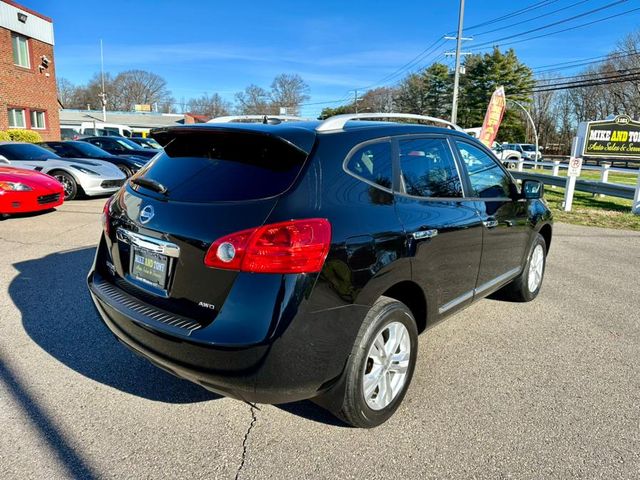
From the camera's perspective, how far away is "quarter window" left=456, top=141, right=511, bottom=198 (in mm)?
3674

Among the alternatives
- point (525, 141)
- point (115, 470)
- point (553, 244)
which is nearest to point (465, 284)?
point (115, 470)

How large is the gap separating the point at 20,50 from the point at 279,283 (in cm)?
2804

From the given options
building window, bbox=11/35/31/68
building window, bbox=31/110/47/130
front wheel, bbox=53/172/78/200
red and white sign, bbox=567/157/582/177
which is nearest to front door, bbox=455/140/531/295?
red and white sign, bbox=567/157/582/177

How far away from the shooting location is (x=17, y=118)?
77.2ft

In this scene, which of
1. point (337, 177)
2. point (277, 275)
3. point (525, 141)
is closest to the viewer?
point (277, 275)

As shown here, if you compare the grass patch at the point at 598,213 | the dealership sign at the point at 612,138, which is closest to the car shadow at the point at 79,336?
the grass patch at the point at 598,213

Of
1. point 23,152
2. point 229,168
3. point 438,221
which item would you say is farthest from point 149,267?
point 23,152

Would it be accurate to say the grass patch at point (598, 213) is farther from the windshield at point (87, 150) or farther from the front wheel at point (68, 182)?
the windshield at point (87, 150)

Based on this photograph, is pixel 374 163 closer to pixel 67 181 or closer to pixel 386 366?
pixel 386 366

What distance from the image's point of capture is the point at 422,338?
154 inches

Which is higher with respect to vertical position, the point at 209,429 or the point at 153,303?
the point at 153,303

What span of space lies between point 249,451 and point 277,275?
104 cm

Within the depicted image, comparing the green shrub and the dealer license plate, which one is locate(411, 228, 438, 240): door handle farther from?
the green shrub

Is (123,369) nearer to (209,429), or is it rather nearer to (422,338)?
(209,429)
